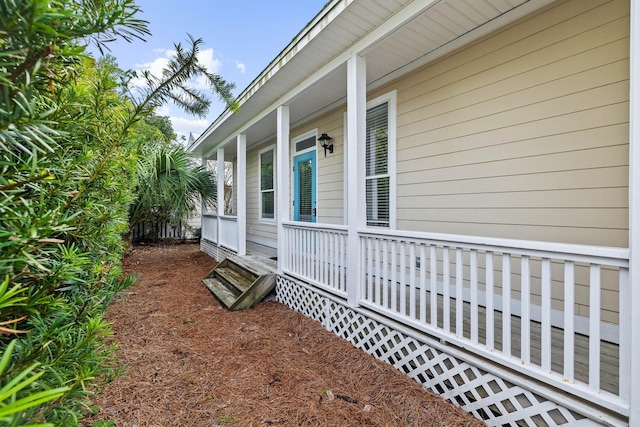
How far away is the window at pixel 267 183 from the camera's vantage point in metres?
7.79

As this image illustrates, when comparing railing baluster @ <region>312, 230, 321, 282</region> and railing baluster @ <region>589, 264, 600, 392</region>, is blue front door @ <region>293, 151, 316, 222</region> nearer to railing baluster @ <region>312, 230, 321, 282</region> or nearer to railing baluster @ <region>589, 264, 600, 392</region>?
railing baluster @ <region>312, 230, 321, 282</region>

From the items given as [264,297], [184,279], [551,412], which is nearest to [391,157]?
[264,297]

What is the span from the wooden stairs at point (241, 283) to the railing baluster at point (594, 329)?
3654mm

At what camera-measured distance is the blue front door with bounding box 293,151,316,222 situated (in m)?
6.11

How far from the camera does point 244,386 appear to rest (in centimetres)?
→ 252

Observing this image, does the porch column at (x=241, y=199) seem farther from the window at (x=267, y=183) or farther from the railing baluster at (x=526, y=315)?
the railing baluster at (x=526, y=315)

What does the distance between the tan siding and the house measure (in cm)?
1

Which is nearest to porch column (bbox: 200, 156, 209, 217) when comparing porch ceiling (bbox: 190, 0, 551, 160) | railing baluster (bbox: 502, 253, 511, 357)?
porch ceiling (bbox: 190, 0, 551, 160)

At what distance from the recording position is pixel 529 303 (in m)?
1.88

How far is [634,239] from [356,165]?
82.4 inches

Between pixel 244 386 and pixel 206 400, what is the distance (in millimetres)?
304

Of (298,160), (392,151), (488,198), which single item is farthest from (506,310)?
(298,160)

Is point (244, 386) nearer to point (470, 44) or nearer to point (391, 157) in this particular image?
point (391, 157)

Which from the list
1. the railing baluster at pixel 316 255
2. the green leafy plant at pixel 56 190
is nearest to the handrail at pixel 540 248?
the railing baluster at pixel 316 255
